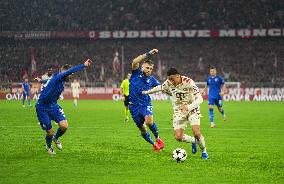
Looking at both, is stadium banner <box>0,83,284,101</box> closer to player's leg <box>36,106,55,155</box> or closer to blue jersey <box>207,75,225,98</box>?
blue jersey <box>207,75,225,98</box>

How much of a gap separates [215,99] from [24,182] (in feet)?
53.0

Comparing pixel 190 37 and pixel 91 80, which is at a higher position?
pixel 190 37

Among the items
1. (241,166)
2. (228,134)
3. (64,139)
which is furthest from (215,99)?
(241,166)

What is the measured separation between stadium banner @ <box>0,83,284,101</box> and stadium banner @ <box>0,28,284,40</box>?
9388mm

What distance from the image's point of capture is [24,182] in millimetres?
10219

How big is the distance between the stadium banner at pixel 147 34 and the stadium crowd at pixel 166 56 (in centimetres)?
104

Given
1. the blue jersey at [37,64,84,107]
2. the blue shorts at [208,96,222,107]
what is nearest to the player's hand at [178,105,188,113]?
the blue jersey at [37,64,84,107]

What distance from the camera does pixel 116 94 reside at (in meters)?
53.6

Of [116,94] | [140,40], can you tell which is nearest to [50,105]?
[116,94]

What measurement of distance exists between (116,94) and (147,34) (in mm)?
10455

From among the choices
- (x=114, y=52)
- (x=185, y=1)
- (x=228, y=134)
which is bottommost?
(x=228, y=134)

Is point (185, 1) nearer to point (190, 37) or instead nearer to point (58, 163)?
point (190, 37)

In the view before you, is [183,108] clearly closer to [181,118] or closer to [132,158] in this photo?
[181,118]

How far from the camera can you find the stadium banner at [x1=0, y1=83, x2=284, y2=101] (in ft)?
166
